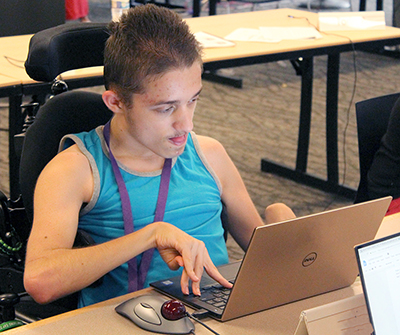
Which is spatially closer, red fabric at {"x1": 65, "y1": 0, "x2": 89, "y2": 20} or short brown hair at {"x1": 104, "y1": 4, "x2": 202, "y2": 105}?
short brown hair at {"x1": 104, "y1": 4, "x2": 202, "y2": 105}

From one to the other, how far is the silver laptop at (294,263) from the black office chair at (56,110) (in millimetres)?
355

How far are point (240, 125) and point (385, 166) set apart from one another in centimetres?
211

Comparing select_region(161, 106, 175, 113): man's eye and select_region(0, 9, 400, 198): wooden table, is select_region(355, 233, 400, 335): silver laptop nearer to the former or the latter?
select_region(161, 106, 175, 113): man's eye

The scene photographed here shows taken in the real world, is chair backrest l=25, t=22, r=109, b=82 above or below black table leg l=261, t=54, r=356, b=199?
above

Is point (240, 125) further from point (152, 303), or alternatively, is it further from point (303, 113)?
point (152, 303)

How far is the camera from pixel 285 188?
10.7 feet

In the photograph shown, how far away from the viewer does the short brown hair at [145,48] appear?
3.89ft

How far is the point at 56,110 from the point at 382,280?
84 centimetres

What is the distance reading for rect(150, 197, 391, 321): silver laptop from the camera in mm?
928

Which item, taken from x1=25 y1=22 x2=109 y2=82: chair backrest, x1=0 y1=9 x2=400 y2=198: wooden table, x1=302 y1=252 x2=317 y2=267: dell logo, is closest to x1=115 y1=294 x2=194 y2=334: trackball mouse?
x1=302 y1=252 x2=317 y2=267: dell logo

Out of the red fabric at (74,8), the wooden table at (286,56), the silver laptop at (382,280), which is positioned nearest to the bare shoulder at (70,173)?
the silver laptop at (382,280)

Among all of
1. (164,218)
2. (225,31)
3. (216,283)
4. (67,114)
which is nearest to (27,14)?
(225,31)

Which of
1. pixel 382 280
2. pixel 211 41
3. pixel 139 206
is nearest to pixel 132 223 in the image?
pixel 139 206

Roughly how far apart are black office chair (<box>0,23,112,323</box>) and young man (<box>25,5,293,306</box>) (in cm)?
7
